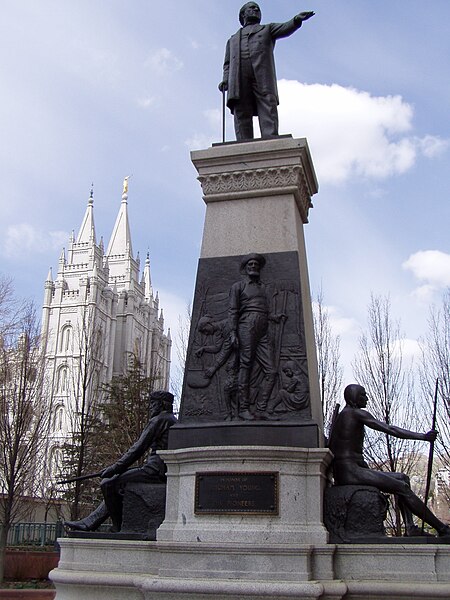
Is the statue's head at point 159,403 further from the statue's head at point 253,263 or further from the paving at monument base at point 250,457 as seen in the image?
the statue's head at point 253,263

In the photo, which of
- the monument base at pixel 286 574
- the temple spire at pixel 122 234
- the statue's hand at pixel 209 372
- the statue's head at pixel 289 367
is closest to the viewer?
the monument base at pixel 286 574

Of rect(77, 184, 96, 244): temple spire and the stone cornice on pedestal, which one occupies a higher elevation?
rect(77, 184, 96, 244): temple spire

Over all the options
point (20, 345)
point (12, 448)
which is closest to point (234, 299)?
point (12, 448)

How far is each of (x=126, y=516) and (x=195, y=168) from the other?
4873 mm

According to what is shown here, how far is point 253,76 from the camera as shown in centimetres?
1042

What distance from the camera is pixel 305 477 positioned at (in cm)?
774

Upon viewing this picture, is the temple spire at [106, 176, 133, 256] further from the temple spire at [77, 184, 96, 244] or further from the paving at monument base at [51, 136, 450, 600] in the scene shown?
the paving at monument base at [51, 136, 450, 600]

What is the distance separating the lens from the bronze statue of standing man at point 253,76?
10250 mm

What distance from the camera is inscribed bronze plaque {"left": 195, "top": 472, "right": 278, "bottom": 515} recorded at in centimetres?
759

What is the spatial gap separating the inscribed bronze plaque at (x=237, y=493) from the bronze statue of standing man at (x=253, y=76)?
502 cm

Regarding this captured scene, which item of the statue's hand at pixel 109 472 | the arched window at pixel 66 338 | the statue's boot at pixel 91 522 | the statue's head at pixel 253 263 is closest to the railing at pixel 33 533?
the statue's boot at pixel 91 522

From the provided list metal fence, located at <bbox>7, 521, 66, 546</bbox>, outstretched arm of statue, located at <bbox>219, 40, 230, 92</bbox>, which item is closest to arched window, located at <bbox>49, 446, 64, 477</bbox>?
metal fence, located at <bbox>7, 521, 66, 546</bbox>

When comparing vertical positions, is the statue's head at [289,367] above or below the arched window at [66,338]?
below

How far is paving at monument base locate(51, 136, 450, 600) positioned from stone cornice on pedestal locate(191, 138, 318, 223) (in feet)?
0.05
